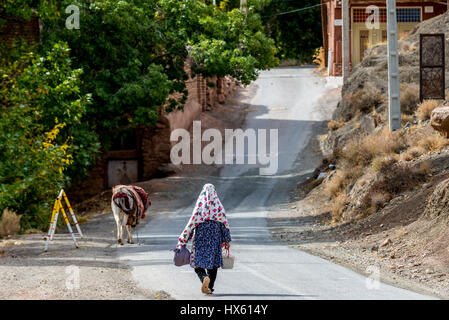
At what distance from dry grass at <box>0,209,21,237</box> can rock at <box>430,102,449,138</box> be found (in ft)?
40.1

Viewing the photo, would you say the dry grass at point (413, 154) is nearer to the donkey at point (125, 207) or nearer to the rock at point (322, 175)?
the rock at point (322, 175)

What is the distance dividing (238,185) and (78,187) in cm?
797

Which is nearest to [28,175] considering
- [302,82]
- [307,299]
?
[307,299]

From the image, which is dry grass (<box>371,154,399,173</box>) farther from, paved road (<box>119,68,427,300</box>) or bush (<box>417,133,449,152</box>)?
paved road (<box>119,68,427,300</box>)

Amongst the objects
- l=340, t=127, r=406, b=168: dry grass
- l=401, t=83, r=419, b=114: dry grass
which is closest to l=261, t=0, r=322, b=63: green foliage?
l=401, t=83, r=419, b=114: dry grass

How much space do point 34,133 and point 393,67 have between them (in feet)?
38.9

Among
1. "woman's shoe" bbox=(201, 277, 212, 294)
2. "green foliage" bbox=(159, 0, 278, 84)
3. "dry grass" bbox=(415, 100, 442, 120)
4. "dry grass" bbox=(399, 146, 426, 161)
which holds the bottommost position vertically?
"woman's shoe" bbox=(201, 277, 212, 294)

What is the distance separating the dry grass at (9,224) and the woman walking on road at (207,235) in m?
11.4

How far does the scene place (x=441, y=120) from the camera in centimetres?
2142

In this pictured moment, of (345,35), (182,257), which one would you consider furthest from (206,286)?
(345,35)

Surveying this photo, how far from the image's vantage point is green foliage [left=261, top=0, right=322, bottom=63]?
221ft

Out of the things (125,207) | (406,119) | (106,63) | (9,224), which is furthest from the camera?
(106,63)

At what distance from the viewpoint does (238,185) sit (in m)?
33.2

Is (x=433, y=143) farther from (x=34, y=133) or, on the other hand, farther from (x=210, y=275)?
(x=210, y=275)
